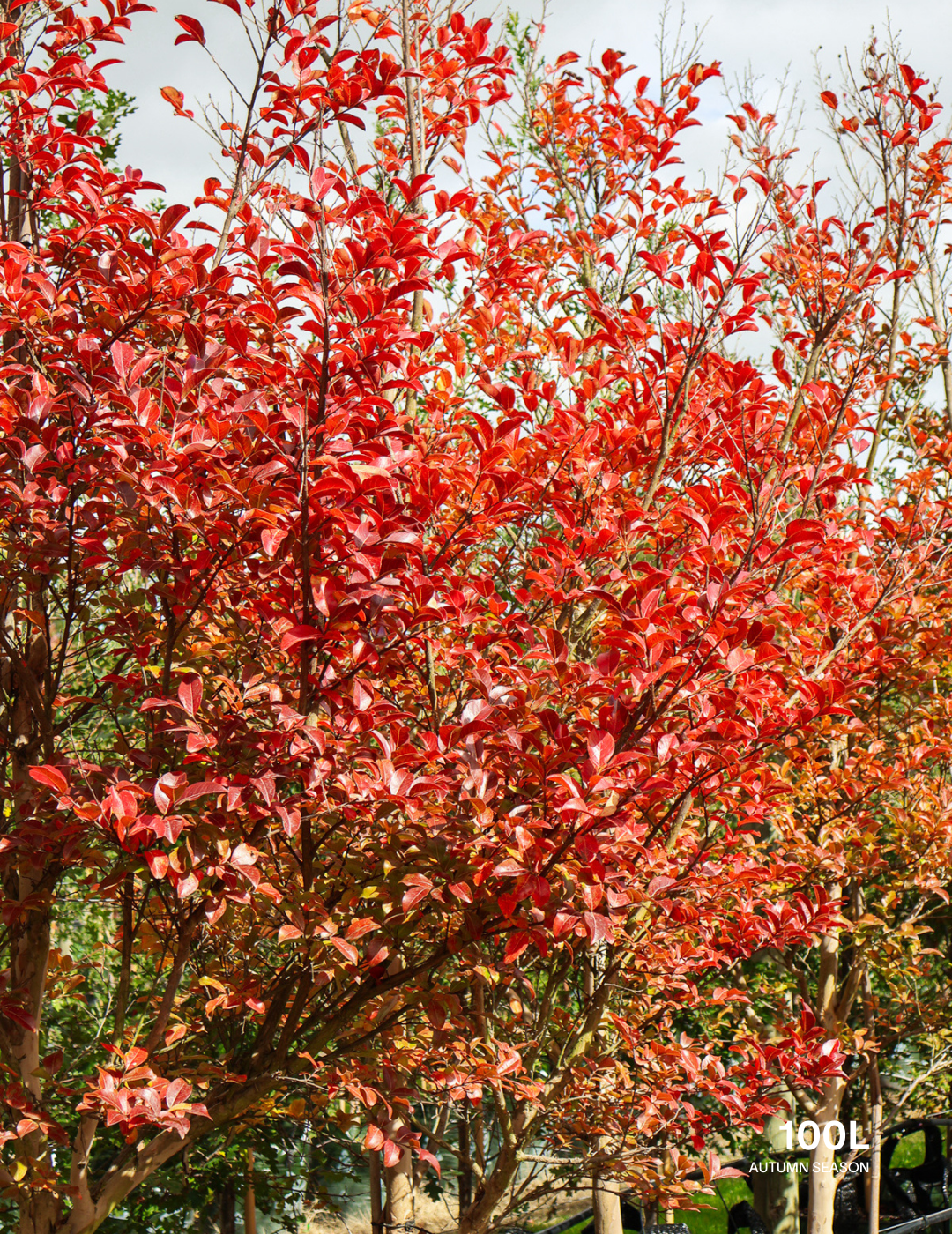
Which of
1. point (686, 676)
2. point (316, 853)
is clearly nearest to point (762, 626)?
point (686, 676)

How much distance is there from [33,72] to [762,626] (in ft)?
8.49

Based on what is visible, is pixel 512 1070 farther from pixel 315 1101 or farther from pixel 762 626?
pixel 762 626

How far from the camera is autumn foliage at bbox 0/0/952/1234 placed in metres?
2.20

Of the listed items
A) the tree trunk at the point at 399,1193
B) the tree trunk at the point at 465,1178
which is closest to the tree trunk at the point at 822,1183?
the tree trunk at the point at 465,1178

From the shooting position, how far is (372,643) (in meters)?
2.41

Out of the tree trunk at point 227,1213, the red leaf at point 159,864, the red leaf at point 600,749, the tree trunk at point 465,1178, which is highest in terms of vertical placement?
the red leaf at point 600,749

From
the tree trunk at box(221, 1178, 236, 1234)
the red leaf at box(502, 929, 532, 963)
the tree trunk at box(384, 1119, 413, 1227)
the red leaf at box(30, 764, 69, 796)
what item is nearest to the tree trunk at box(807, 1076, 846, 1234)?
the tree trunk at box(384, 1119, 413, 1227)

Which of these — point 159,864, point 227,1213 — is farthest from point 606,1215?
point 159,864

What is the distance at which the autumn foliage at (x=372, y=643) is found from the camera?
2197mm

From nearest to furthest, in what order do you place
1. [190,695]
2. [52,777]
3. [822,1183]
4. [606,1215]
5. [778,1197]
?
[52,777] → [190,695] → [606,1215] → [822,1183] → [778,1197]

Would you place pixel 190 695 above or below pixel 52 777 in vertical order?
above

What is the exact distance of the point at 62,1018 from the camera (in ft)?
22.2

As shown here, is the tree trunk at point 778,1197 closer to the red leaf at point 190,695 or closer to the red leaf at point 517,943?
the red leaf at point 517,943

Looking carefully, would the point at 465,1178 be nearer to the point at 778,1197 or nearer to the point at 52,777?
the point at 52,777
